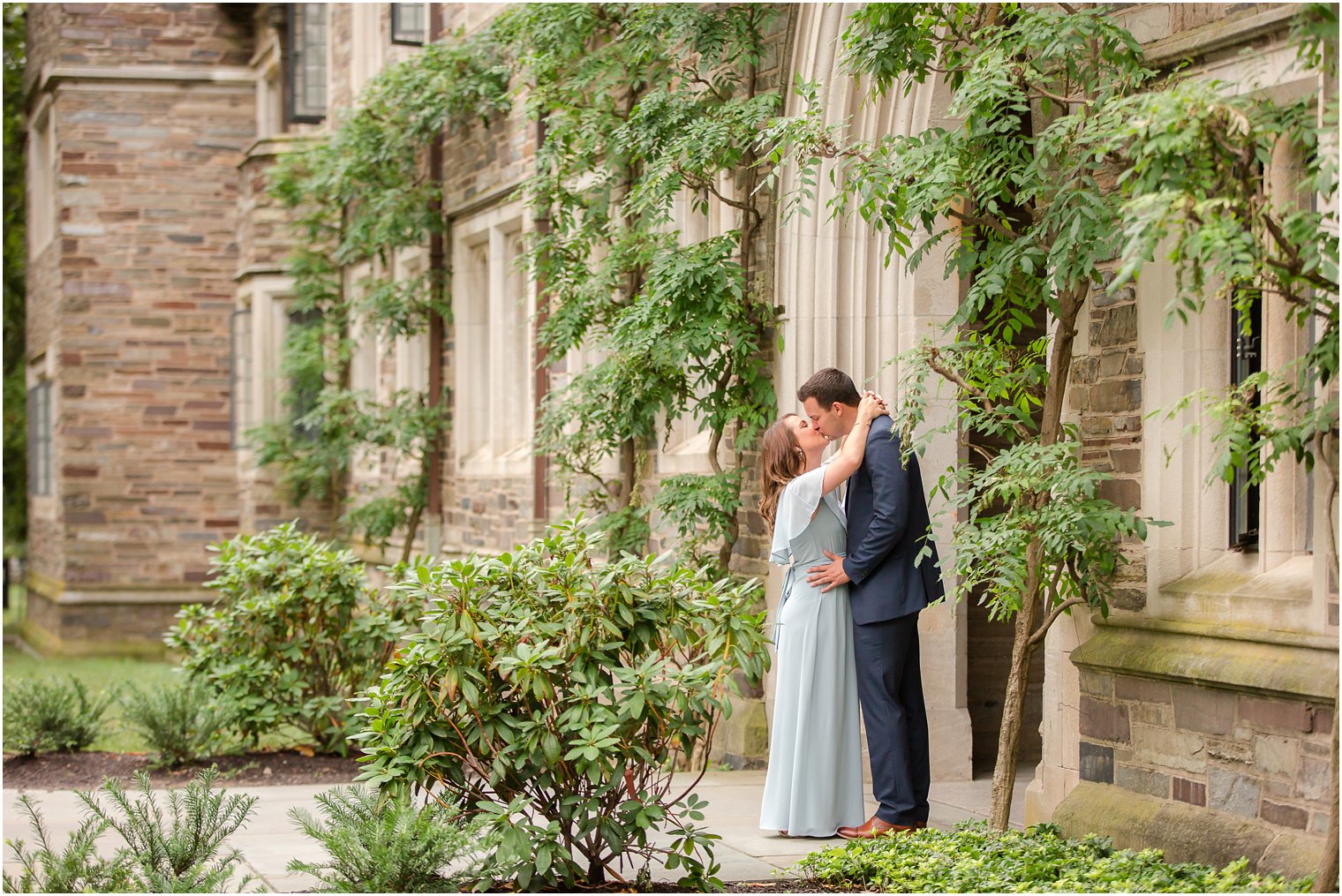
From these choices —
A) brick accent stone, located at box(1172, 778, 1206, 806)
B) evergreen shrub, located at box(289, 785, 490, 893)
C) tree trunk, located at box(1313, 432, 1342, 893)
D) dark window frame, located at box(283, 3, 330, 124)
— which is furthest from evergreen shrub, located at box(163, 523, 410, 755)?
dark window frame, located at box(283, 3, 330, 124)

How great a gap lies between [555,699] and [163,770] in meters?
4.59

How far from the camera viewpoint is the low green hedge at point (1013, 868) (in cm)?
480

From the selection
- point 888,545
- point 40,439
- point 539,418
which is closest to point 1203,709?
point 888,545

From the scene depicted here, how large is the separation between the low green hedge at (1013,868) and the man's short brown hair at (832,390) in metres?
1.69

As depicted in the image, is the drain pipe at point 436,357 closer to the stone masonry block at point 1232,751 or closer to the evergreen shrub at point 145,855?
the evergreen shrub at point 145,855

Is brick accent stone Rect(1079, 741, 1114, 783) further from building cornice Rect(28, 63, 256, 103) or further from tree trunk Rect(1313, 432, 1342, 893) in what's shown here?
building cornice Rect(28, 63, 256, 103)

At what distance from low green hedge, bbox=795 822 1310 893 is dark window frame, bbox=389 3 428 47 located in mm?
9764

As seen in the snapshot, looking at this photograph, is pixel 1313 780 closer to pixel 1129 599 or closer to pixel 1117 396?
pixel 1129 599

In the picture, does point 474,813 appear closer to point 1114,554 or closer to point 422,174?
point 1114,554

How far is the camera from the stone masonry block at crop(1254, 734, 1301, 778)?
4836mm

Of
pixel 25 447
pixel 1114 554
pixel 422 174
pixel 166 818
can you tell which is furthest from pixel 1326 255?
pixel 25 447

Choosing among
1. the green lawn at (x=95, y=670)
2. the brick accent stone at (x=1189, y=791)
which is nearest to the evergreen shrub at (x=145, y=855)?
the brick accent stone at (x=1189, y=791)

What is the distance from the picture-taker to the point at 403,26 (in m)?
13.6

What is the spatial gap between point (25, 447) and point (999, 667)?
68.1 feet
